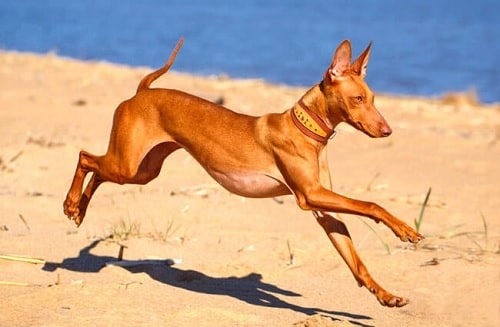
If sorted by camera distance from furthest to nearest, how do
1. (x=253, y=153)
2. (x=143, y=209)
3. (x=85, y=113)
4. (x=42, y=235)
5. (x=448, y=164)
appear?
(x=85, y=113), (x=448, y=164), (x=143, y=209), (x=42, y=235), (x=253, y=153)

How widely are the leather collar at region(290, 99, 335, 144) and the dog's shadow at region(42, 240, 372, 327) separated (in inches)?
40.8

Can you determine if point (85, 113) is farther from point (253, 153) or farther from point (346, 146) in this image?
point (253, 153)

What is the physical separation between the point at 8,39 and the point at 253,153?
2313 cm

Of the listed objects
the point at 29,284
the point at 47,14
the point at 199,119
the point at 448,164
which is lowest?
the point at 29,284

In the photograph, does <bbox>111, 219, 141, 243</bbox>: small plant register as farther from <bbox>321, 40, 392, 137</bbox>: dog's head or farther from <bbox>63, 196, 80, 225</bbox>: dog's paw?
<bbox>321, 40, 392, 137</bbox>: dog's head

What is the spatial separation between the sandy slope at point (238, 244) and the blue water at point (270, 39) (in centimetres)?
1031

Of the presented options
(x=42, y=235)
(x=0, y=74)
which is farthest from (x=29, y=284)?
(x=0, y=74)

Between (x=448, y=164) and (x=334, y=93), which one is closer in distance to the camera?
(x=334, y=93)

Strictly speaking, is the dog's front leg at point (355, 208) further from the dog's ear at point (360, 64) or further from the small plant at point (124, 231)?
the small plant at point (124, 231)

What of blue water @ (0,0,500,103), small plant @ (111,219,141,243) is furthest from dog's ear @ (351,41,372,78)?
blue water @ (0,0,500,103)

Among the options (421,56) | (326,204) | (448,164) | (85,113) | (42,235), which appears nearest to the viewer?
(326,204)

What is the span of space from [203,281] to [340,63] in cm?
176

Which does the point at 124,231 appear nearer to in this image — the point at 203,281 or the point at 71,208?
the point at 71,208

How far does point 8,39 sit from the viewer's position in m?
28.2
